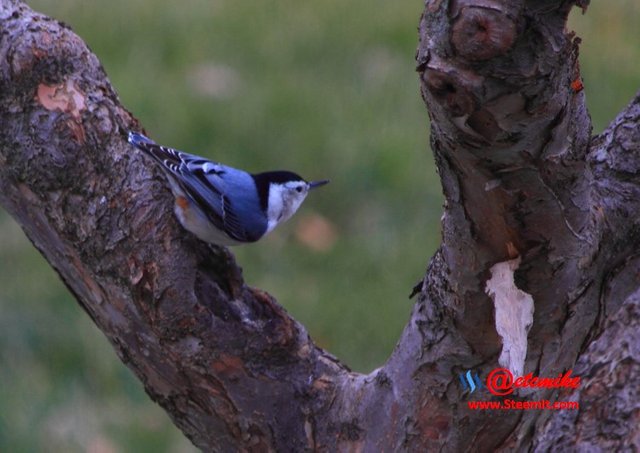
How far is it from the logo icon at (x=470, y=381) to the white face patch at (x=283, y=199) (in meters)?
Answer: 1.52

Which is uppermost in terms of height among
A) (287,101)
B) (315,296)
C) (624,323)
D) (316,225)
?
(287,101)

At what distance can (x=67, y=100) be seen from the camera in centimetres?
225

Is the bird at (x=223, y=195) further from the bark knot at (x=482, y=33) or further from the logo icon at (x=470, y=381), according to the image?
the bark knot at (x=482, y=33)

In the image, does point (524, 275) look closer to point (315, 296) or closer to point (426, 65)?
point (426, 65)

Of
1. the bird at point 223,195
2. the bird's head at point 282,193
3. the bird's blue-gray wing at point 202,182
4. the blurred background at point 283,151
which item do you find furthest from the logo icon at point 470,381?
the blurred background at point 283,151

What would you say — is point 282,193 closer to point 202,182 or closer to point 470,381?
point 202,182

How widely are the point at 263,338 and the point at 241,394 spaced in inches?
5.0

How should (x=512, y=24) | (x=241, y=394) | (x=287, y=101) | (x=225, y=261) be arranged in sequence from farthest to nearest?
(x=287, y=101) → (x=225, y=261) → (x=241, y=394) → (x=512, y=24)

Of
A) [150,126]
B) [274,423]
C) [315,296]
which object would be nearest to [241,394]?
[274,423]

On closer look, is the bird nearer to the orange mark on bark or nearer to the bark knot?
the orange mark on bark

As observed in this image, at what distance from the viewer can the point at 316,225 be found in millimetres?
4508

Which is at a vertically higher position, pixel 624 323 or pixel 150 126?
pixel 150 126

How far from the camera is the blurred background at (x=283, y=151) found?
3.76 m

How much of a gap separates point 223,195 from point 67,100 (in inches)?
39.8
